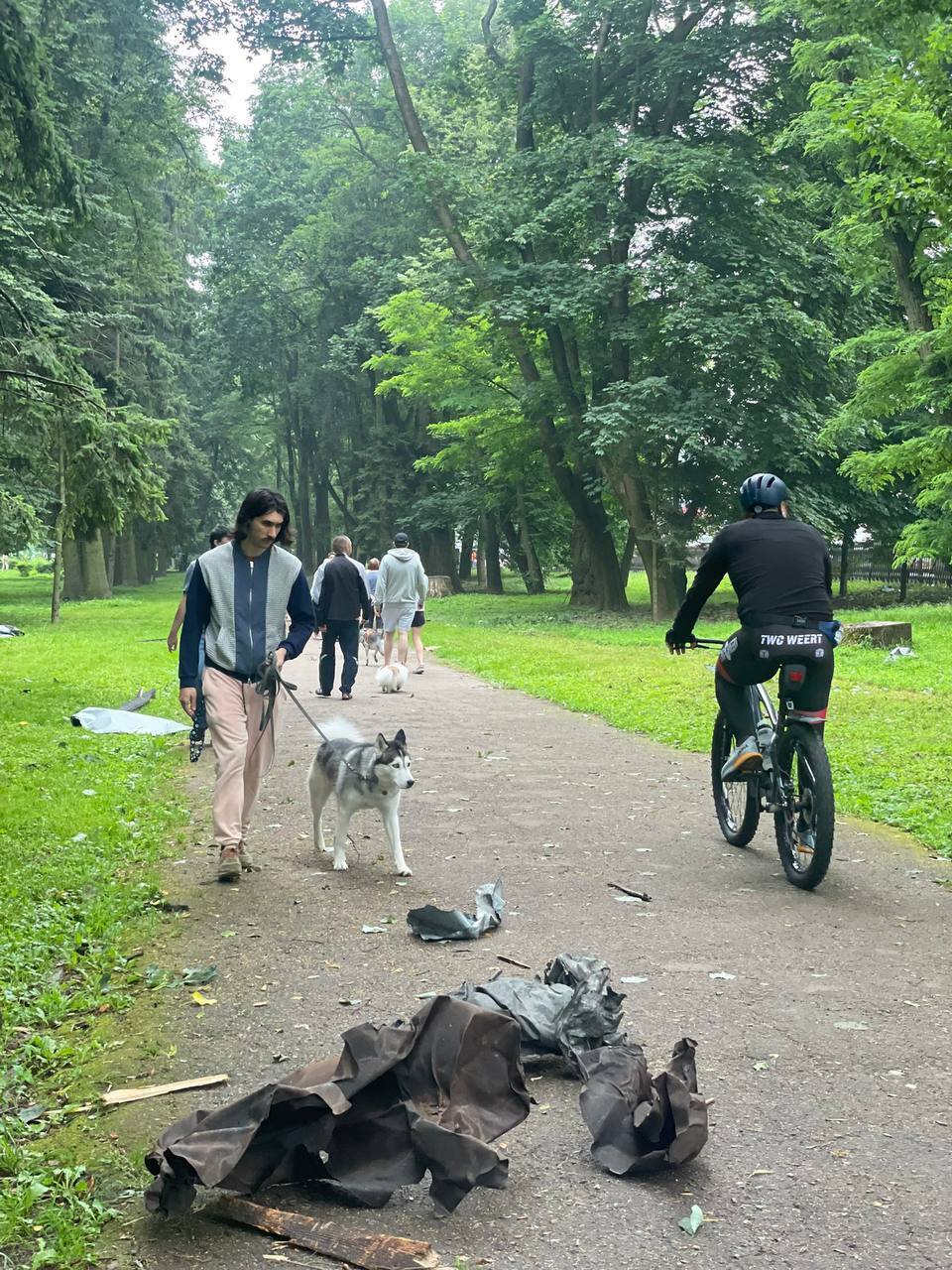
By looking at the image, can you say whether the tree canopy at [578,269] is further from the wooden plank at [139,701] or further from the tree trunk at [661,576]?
the wooden plank at [139,701]

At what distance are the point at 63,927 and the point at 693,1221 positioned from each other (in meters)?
3.89

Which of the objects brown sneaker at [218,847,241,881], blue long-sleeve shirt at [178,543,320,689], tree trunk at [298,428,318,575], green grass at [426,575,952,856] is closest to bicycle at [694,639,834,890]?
green grass at [426,575,952,856]

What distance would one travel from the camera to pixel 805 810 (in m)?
7.09

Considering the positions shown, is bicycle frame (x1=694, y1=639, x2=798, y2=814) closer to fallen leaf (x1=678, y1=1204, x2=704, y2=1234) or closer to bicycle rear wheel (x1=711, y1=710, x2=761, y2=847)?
bicycle rear wheel (x1=711, y1=710, x2=761, y2=847)

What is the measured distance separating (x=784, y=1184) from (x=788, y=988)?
1746 millimetres

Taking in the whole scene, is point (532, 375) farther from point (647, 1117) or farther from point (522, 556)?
point (647, 1117)

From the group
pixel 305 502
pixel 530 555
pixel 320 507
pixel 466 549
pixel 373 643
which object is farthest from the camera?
pixel 466 549

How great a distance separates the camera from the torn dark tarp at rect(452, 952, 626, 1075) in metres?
4.62

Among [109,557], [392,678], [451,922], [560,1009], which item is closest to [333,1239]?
[560,1009]

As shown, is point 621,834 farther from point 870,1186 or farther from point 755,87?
point 755,87

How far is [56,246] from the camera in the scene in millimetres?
17438

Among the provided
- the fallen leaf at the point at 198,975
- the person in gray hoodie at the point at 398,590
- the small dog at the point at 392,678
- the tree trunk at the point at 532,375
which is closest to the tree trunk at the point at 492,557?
the tree trunk at the point at 532,375

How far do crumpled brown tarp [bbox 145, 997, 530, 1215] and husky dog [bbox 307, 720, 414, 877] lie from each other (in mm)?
3469

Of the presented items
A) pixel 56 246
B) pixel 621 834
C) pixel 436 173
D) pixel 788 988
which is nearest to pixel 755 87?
pixel 436 173
